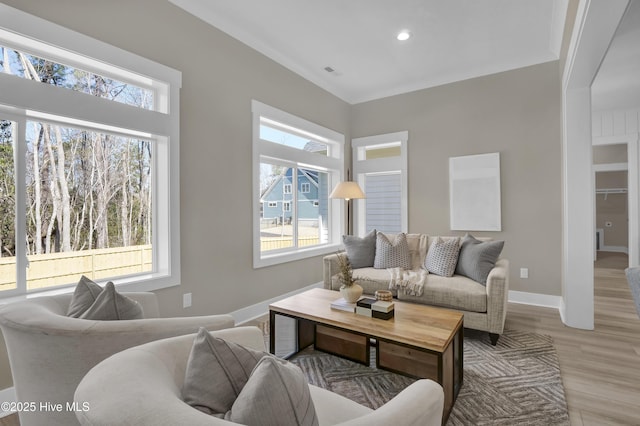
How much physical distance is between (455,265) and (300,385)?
2883 millimetres

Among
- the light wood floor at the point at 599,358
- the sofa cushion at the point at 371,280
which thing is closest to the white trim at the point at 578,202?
the light wood floor at the point at 599,358

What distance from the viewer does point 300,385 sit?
748mm

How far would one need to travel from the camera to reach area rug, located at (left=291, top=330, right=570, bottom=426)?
5.97 ft

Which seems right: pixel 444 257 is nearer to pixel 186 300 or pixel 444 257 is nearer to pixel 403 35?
pixel 403 35

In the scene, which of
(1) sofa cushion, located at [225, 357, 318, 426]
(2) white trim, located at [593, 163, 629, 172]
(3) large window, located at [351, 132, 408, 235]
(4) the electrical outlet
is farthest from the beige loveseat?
(2) white trim, located at [593, 163, 629, 172]

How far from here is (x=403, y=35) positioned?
3338 millimetres

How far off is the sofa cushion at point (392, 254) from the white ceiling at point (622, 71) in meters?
2.84

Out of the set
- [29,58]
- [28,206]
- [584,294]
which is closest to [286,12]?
[29,58]

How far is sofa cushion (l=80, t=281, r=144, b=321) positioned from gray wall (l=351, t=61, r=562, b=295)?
4004 mm

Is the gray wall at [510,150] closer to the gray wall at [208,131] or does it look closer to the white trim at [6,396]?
the gray wall at [208,131]

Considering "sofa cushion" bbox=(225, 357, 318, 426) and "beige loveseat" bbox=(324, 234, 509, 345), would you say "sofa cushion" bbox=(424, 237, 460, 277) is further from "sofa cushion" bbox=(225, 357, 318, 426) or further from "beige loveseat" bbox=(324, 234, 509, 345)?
"sofa cushion" bbox=(225, 357, 318, 426)

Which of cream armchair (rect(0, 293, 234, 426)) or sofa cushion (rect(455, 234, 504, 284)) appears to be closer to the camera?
cream armchair (rect(0, 293, 234, 426))

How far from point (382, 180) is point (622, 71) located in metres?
→ 3.35

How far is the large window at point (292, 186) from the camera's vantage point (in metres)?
3.68
